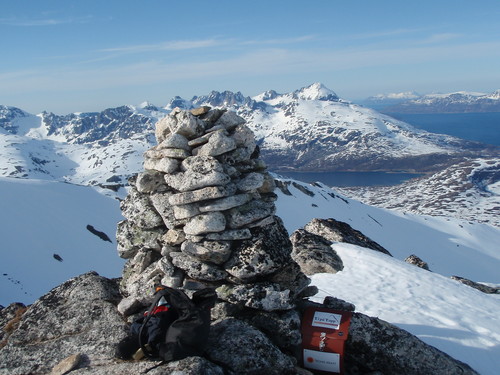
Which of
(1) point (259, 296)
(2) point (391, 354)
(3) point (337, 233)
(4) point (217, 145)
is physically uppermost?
(4) point (217, 145)

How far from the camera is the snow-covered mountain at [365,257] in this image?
53.3ft

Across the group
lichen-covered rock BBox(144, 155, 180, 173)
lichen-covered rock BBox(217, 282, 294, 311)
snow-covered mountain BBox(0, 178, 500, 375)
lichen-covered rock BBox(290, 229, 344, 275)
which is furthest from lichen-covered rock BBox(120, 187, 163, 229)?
lichen-covered rock BBox(290, 229, 344, 275)

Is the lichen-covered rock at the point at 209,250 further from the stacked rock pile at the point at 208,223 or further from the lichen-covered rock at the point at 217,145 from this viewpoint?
the lichen-covered rock at the point at 217,145

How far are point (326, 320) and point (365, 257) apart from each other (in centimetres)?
1541

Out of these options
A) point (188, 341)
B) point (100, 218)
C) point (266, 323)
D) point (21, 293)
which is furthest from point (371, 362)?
point (100, 218)

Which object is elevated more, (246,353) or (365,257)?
(246,353)

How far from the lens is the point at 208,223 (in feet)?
36.1

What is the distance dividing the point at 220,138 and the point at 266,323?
5323mm

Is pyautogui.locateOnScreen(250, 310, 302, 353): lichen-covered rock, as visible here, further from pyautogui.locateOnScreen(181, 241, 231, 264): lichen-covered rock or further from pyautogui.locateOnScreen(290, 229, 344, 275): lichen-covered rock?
pyautogui.locateOnScreen(290, 229, 344, 275): lichen-covered rock

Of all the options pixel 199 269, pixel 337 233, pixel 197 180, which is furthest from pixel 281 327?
pixel 337 233

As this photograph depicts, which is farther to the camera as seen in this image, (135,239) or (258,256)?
(135,239)

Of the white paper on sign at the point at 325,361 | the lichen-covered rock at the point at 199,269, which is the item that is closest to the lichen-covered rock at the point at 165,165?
the lichen-covered rock at the point at 199,269

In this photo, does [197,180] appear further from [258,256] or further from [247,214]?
[258,256]

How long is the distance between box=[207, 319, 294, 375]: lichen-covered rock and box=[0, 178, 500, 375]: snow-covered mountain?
769 centimetres
